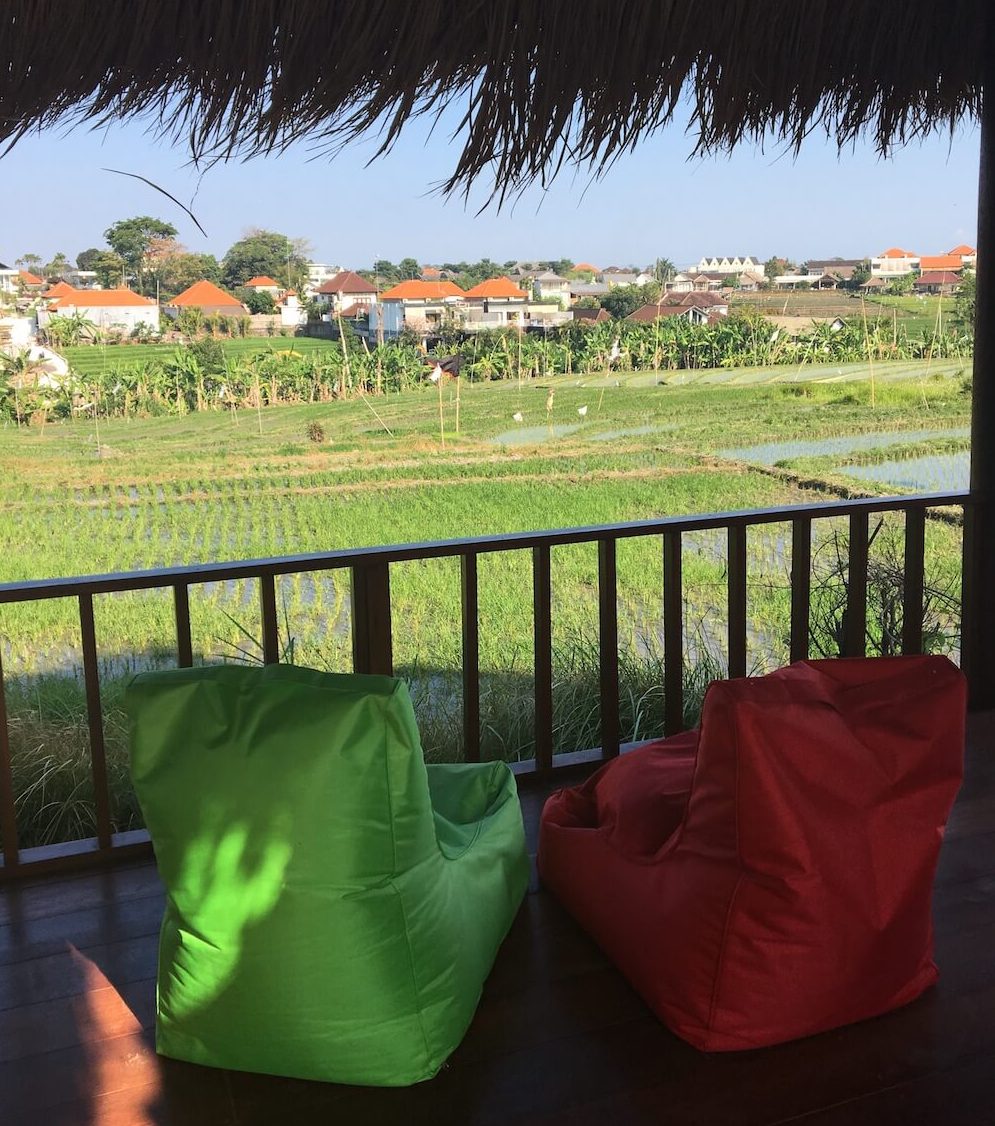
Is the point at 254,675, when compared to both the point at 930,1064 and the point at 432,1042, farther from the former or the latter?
the point at 930,1064

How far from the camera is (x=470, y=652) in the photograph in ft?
8.41

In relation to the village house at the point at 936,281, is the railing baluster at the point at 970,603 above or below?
below

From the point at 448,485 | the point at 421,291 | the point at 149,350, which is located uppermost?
the point at 421,291

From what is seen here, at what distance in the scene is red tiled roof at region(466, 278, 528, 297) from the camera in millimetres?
12219

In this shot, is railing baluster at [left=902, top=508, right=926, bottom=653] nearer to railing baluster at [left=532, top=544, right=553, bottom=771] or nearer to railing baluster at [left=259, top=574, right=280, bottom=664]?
railing baluster at [left=532, top=544, right=553, bottom=771]

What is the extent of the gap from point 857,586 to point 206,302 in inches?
377

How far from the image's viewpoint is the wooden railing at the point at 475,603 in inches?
88.3

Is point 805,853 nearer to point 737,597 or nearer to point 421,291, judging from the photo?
point 737,597

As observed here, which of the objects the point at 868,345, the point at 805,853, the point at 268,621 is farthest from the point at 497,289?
the point at 805,853

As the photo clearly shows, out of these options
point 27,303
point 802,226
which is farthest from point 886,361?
point 27,303

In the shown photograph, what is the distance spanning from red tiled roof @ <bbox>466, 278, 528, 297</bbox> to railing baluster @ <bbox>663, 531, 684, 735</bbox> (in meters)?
9.90

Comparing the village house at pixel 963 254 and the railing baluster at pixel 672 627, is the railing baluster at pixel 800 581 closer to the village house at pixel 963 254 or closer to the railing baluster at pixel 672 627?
the railing baluster at pixel 672 627

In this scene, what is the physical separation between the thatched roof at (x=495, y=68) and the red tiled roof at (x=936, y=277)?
→ 9500 millimetres

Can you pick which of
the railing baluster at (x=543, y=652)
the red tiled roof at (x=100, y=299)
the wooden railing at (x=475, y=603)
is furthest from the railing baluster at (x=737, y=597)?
the red tiled roof at (x=100, y=299)
